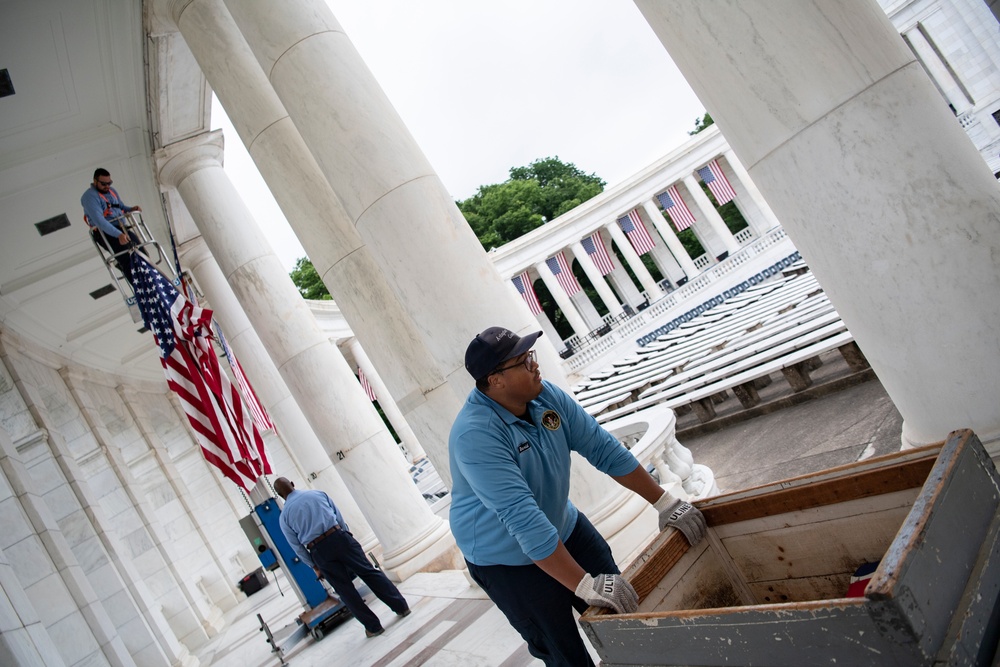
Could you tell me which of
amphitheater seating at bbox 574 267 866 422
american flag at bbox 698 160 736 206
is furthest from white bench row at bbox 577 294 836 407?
american flag at bbox 698 160 736 206

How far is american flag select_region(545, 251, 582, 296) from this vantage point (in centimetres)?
6738

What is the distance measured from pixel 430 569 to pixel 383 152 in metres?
9.40

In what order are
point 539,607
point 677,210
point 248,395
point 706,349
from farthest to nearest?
1. point 677,210
2. point 706,349
3. point 248,395
4. point 539,607

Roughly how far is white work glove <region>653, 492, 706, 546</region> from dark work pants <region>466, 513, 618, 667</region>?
91 cm

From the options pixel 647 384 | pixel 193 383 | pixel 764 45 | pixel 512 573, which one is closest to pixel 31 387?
pixel 193 383

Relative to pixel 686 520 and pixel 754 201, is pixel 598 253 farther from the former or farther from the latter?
pixel 686 520

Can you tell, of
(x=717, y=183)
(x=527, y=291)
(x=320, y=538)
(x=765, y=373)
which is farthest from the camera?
(x=717, y=183)

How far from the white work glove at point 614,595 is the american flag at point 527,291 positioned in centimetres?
6030

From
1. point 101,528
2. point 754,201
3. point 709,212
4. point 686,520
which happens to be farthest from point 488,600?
point 754,201

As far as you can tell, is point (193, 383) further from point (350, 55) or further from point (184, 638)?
point (184, 638)

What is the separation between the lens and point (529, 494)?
176 inches

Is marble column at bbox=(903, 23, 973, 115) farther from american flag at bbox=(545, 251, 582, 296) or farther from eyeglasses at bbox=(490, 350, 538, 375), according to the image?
eyeglasses at bbox=(490, 350, 538, 375)

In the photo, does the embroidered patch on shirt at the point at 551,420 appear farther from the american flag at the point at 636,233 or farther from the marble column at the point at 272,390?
the american flag at the point at 636,233

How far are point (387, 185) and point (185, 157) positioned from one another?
39.0 feet
